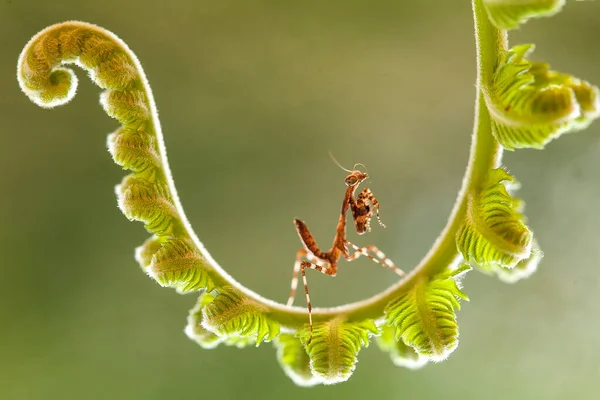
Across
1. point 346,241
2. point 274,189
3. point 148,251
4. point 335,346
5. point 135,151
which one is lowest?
point 335,346

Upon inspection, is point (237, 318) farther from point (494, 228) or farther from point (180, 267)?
point (494, 228)

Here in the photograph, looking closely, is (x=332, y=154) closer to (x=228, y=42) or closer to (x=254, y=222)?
(x=254, y=222)

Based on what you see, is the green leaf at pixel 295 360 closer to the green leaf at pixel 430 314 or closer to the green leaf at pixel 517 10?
the green leaf at pixel 430 314

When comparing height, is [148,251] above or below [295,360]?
above

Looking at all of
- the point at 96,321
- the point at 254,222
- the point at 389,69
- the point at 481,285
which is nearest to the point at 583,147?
the point at 481,285

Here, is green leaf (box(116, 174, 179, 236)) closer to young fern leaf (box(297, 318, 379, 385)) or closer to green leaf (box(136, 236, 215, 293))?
green leaf (box(136, 236, 215, 293))

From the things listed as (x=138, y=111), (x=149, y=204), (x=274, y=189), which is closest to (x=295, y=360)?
(x=149, y=204)

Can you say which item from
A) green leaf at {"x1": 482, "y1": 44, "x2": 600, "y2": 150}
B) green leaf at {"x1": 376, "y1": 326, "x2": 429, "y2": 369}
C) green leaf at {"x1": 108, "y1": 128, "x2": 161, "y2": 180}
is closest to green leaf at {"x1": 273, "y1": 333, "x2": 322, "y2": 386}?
green leaf at {"x1": 376, "y1": 326, "x2": 429, "y2": 369}
